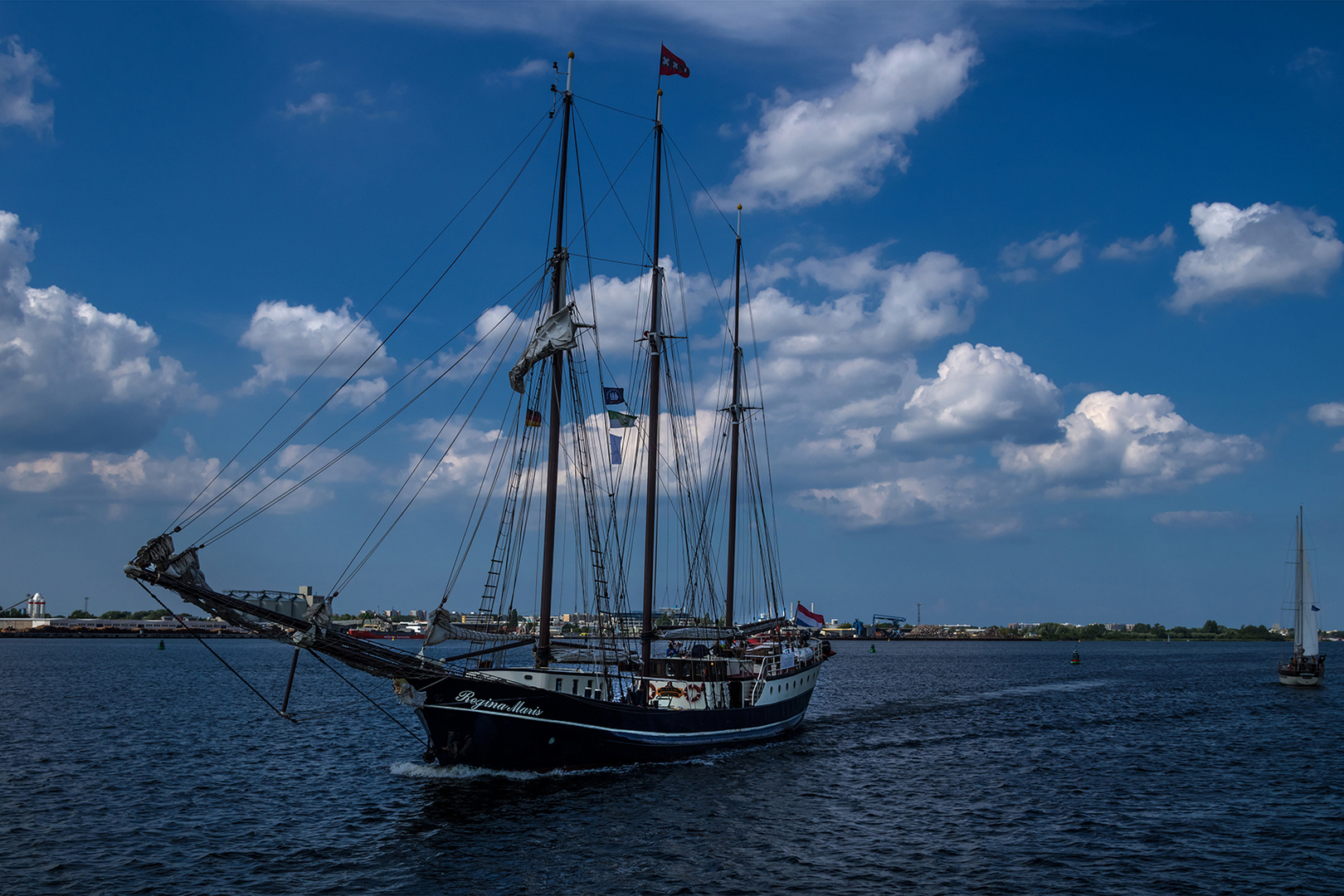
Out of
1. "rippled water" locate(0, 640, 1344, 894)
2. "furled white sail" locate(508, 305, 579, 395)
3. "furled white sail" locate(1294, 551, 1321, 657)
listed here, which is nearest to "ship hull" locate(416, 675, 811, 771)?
"rippled water" locate(0, 640, 1344, 894)

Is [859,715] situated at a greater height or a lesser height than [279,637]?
lesser

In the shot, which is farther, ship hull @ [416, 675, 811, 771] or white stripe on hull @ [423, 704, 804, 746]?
white stripe on hull @ [423, 704, 804, 746]

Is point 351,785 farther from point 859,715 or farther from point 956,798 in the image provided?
point 859,715

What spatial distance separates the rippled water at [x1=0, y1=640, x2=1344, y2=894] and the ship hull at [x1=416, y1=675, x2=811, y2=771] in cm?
97

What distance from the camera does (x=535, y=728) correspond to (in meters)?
37.9

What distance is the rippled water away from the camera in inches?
1048

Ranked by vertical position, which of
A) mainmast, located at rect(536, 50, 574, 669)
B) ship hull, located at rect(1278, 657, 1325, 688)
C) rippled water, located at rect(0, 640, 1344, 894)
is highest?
mainmast, located at rect(536, 50, 574, 669)

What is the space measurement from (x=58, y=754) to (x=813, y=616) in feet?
164

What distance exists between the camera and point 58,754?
1880 inches

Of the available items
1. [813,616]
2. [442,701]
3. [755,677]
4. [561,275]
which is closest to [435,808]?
[442,701]

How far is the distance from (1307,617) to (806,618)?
66.4 metres

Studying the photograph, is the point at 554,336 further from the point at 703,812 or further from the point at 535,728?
the point at 703,812

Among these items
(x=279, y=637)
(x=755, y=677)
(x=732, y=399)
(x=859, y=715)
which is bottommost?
(x=859, y=715)

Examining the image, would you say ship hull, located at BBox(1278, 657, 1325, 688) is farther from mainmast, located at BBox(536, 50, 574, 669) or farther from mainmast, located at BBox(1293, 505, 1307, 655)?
mainmast, located at BBox(536, 50, 574, 669)
